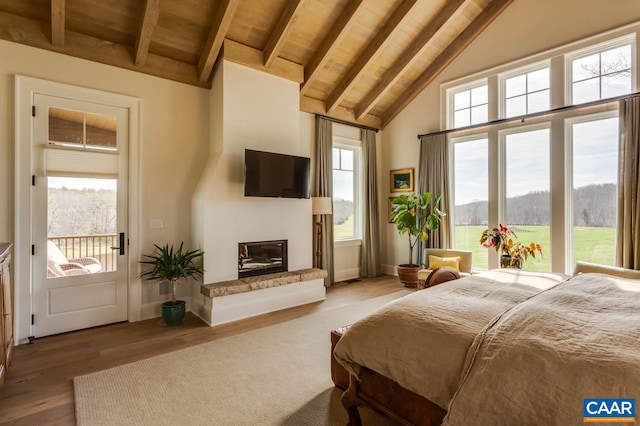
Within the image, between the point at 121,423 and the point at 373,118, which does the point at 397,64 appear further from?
the point at 121,423

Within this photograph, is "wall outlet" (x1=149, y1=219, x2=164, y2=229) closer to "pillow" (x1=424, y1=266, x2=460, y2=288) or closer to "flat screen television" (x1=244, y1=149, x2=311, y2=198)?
"flat screen television" (x1=244, y1=149, x2=311, y2=198)

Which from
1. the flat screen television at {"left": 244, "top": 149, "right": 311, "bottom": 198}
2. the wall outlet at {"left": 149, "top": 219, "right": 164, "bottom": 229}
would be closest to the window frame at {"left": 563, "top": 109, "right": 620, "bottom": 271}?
the flat screen television at {"left": 244, "top": 149, "right": 311, "bottom": 198}

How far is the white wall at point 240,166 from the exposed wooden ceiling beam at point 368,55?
35.4 inches

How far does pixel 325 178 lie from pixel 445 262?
236 centimetres

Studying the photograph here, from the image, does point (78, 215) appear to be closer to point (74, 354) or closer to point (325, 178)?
point (74, 354)

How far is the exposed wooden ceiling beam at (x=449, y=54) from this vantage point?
491cm

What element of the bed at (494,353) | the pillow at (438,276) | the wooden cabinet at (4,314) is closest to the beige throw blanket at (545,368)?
the bed at (494,353)

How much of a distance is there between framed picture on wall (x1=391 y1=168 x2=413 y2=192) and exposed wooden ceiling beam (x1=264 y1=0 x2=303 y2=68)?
3.21m

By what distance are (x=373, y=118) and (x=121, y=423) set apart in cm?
590

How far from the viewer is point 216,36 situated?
370 centimetres

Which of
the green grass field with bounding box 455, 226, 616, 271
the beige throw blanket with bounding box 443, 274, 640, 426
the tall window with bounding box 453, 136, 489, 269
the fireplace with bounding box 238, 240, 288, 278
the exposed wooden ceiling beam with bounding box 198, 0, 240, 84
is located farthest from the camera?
the tall window with bounding box 453, 136, 489, 269

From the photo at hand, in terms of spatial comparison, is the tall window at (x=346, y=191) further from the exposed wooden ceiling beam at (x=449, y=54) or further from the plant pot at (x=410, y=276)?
the plant pot at (x=410, y=276)

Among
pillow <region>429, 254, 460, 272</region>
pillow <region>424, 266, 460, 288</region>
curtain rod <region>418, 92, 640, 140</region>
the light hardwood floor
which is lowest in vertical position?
the light hardwood floor

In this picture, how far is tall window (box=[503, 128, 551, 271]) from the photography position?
4559 millimetres
